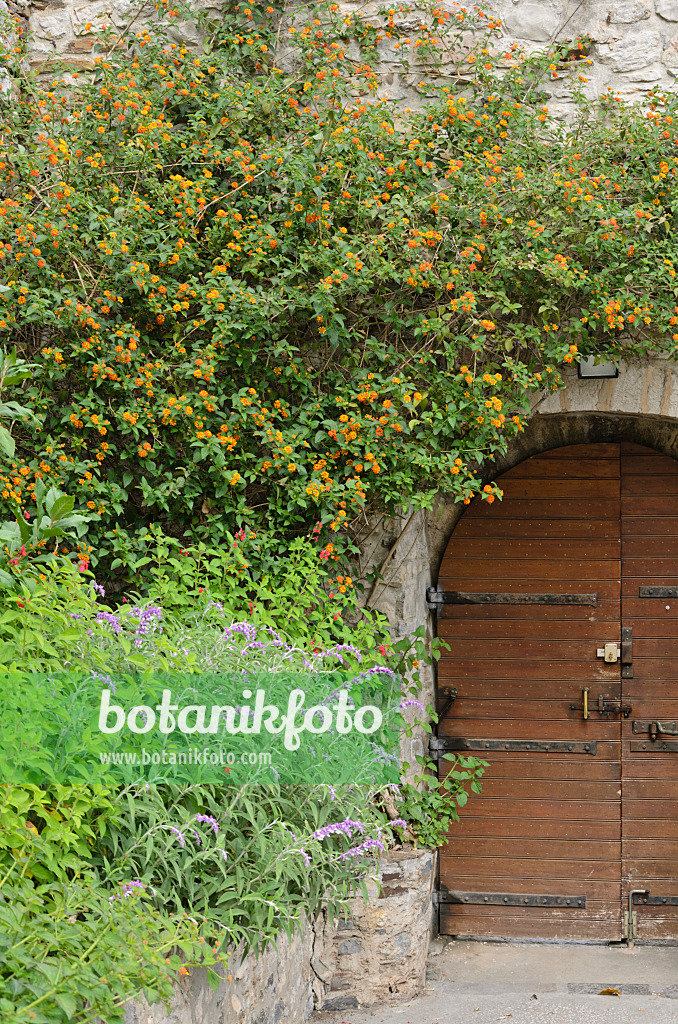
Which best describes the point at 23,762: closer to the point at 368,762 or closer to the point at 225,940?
the point at 225,940

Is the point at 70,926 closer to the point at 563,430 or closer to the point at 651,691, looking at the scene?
the point at 651,691

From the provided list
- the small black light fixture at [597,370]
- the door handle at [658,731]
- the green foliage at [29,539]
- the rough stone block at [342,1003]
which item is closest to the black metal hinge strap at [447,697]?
the door handle at [658,731]

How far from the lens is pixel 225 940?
1.96 m

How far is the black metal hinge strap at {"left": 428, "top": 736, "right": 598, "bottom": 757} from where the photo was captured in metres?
4.02

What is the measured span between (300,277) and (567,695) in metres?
2.22

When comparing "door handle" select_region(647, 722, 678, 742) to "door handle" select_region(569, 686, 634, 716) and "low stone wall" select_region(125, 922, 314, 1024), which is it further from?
"low stone wall" select_region(125, 922, 314, 1024)

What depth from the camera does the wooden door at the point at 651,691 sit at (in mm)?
3930

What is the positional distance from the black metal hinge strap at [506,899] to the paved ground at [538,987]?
17cm

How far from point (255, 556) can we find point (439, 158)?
181 centimetres

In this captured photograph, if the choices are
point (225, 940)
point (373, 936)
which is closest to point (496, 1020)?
point (373, 936)

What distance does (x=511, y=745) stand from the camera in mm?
4055

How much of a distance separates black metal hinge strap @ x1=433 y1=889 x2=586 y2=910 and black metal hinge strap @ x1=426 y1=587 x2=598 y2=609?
1315 mm

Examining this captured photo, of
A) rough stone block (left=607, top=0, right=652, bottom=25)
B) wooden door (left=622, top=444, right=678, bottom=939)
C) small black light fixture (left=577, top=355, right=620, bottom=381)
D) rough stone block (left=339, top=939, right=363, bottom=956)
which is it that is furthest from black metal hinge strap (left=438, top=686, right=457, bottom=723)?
rough stone block (left=607, top=0, right=652, bottom=25)

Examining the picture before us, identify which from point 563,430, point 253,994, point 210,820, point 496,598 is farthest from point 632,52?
point 253,994
